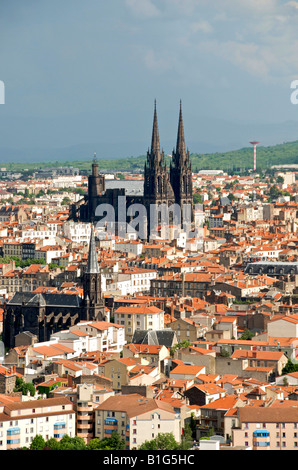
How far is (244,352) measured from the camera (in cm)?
4184

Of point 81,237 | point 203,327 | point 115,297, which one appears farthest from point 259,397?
point 81,237

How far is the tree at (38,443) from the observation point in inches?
1264

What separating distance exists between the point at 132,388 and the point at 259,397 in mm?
3318

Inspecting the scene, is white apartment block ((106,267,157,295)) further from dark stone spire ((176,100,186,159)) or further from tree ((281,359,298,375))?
dark stone spire ((176,100,186,159))

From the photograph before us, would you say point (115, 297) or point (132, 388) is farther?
point (115, 297)

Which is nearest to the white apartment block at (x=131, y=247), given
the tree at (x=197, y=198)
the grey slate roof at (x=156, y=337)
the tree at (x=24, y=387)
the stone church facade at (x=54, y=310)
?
the stone church facade at (x=54, y=310)

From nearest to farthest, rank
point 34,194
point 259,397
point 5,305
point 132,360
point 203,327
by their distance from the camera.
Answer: point 259,397
point 132,360
point 203,327
point 5,305
point 34,194

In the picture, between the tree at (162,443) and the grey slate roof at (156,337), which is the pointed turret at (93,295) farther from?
the tree at (162,443)

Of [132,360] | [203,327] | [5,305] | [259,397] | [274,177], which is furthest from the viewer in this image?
[274,177]

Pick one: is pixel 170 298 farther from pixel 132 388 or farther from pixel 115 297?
pixel 132 388

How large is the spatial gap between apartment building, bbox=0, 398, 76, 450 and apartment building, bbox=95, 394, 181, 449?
2.51 feet

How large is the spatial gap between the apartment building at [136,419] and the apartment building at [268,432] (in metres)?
1.67

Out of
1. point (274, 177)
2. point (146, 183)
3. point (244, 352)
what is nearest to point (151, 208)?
point (146, 183)

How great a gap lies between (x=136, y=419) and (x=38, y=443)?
7.69 ft
